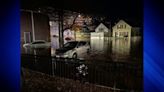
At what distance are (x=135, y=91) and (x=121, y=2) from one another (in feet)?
3.29

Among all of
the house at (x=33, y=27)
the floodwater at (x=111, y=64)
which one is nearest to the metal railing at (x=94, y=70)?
the floodwater at (x=111, y=64)

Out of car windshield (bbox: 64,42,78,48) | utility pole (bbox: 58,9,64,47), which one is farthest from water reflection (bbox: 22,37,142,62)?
utility pole (bbox: 58,9,64,47)

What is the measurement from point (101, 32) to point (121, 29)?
259mm

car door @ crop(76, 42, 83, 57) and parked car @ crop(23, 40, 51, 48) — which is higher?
parked car @ crop(23, 40, 51, 48)

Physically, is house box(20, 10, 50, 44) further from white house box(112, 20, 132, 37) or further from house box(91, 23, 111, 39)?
white house box(112, 20, 132, 37)

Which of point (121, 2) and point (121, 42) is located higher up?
point (121, 2)

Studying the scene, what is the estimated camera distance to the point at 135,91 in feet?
8.49

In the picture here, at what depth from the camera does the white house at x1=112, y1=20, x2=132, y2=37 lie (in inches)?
104

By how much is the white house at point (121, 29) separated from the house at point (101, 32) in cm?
8

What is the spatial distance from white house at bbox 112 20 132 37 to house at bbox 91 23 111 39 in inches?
3.1

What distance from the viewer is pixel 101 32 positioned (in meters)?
2.81
